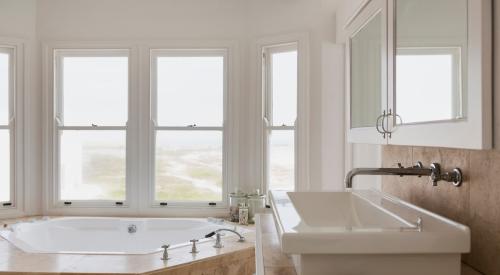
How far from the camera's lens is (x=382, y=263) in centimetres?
97

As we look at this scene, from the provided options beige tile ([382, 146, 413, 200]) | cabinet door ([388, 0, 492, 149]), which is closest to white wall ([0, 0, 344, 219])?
beige tile ([382, 146, 413, 200])

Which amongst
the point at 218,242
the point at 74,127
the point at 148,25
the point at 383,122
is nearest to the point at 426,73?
the point at 383,122

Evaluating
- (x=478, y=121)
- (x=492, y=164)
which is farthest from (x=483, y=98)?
(x=492, y=164)

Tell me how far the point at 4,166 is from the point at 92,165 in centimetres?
72

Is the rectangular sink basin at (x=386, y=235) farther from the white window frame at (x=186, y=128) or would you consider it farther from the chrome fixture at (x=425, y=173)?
the white window frame at (x=186, y=128)

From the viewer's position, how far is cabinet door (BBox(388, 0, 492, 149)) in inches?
38.6

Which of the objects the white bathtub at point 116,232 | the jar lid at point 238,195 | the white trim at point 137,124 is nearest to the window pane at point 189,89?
the white trim at point 137,124

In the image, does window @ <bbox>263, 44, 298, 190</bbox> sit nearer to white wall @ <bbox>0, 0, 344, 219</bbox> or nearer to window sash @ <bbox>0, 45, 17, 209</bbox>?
white wall @ <bbox>0, 0, 344, 219</bbox>

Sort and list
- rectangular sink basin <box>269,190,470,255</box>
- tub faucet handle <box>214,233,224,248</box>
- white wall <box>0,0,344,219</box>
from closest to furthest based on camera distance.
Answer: rectangular sink basin <box>269,190,470,255</box>, tub faucet handle <box>214,233,224,248</box>, white wall <box>0,0,344,219</box>

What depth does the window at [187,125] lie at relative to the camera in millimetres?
3535

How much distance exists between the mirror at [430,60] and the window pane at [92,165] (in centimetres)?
275

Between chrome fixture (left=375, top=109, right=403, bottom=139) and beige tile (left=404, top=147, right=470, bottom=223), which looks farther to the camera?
chrome fixture (left=375, top=109, right=403, bottom=139)

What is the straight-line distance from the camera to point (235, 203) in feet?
10.8

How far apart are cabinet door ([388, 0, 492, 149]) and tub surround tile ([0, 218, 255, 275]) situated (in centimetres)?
137
